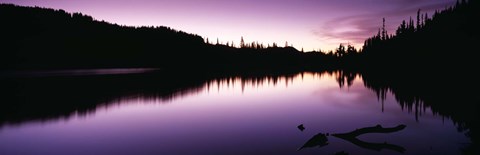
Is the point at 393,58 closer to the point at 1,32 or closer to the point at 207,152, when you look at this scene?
the point at 207,152

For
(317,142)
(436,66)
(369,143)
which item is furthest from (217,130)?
(436,66)

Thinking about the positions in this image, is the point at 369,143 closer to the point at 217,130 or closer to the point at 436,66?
the point at 217,130

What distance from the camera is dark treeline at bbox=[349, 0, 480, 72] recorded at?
1792 inches

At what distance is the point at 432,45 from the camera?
3625 inches

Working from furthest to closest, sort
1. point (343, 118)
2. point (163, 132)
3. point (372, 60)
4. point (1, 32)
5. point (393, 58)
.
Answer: point (1, 32), point (372, 60), point (393, 58), point (343, 118), point (163, 132)

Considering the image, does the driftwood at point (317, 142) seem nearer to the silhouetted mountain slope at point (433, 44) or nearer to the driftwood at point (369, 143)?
the driftwood at point (369, 143)

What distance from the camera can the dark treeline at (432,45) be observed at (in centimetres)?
4552

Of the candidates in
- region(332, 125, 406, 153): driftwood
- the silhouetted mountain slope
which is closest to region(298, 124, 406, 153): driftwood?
region(332, 125, 406, 153): driftwood

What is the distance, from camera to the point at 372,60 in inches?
6240

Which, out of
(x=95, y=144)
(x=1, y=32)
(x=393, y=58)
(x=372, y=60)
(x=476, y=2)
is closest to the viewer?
(x=95, y=144)

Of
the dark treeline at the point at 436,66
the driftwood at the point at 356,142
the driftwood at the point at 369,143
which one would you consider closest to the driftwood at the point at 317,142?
the driftwood at the point at 356,142

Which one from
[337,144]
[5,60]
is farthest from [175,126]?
[5,60]

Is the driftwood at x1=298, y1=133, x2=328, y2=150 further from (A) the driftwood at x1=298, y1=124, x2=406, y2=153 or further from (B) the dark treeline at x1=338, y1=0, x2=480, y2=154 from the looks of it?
(B) the dark treeline at x1=338, y1=0, x2=480, y2=154

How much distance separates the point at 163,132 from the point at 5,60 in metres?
192
